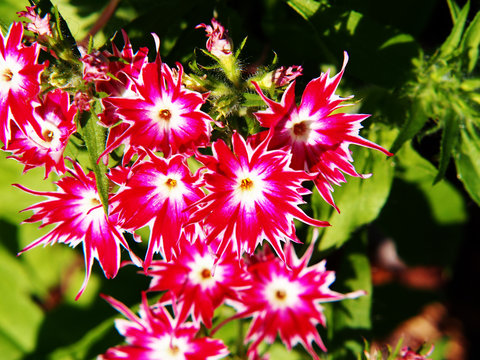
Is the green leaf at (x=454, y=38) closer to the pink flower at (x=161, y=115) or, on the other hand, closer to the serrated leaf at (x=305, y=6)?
the serrated leaf at (x=305, y=6)

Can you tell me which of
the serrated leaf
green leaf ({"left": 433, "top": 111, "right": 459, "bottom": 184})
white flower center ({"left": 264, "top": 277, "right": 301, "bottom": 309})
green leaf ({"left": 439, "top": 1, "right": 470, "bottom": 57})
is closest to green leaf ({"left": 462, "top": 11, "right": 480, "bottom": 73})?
green leaf ({"left": 439, "top": 1, "right": 470, "bottom": 57})

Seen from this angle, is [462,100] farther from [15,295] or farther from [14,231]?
[15,295]

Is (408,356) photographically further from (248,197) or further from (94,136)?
(94,136)

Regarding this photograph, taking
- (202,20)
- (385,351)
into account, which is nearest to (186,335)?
(385,351)

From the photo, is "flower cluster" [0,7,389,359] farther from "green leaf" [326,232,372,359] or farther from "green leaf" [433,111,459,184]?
"green leaf" [326,232,372,359]

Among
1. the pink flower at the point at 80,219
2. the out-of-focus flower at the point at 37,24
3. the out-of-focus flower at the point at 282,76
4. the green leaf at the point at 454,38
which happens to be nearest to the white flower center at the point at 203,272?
the pink flower at the point at 80,219

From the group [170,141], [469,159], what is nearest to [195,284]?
[170,141]
